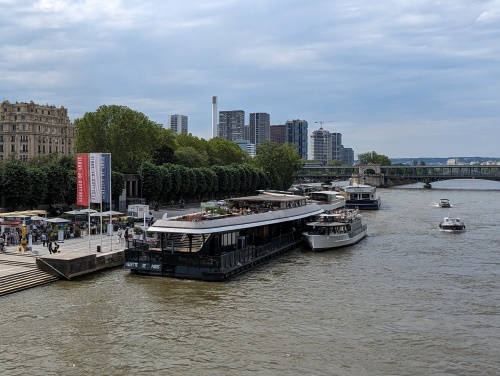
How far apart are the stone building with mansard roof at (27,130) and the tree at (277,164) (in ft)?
183

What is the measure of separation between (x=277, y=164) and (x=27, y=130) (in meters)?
64.4

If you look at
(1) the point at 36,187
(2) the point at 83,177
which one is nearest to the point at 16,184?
(1) the point at 36,187

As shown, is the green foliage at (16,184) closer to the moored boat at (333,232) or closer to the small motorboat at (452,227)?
the moored boat at (333,232)

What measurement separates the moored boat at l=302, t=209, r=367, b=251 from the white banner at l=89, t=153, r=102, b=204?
2066 centimetres

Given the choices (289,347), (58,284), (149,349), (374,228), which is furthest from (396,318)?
(374,228)

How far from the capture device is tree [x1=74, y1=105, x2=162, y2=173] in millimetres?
104500

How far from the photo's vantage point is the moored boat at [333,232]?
179 feet

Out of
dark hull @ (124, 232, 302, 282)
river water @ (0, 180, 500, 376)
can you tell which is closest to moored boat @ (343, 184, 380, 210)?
river water @ (0, 180, 500, 376)

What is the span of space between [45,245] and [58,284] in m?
10.4

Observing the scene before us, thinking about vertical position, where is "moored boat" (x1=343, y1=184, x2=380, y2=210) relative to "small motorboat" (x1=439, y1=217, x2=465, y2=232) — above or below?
above

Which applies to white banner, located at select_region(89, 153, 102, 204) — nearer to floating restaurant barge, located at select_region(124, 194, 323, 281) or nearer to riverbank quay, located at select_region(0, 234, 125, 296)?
riverbank quay, located at select_region(0, 234, 125, 296)

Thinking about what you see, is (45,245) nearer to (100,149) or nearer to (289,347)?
(289,347)

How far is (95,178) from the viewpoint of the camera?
143 feet

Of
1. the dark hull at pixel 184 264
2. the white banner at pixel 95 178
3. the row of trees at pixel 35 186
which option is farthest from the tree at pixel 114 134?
the dark hull at pixel 184 264
